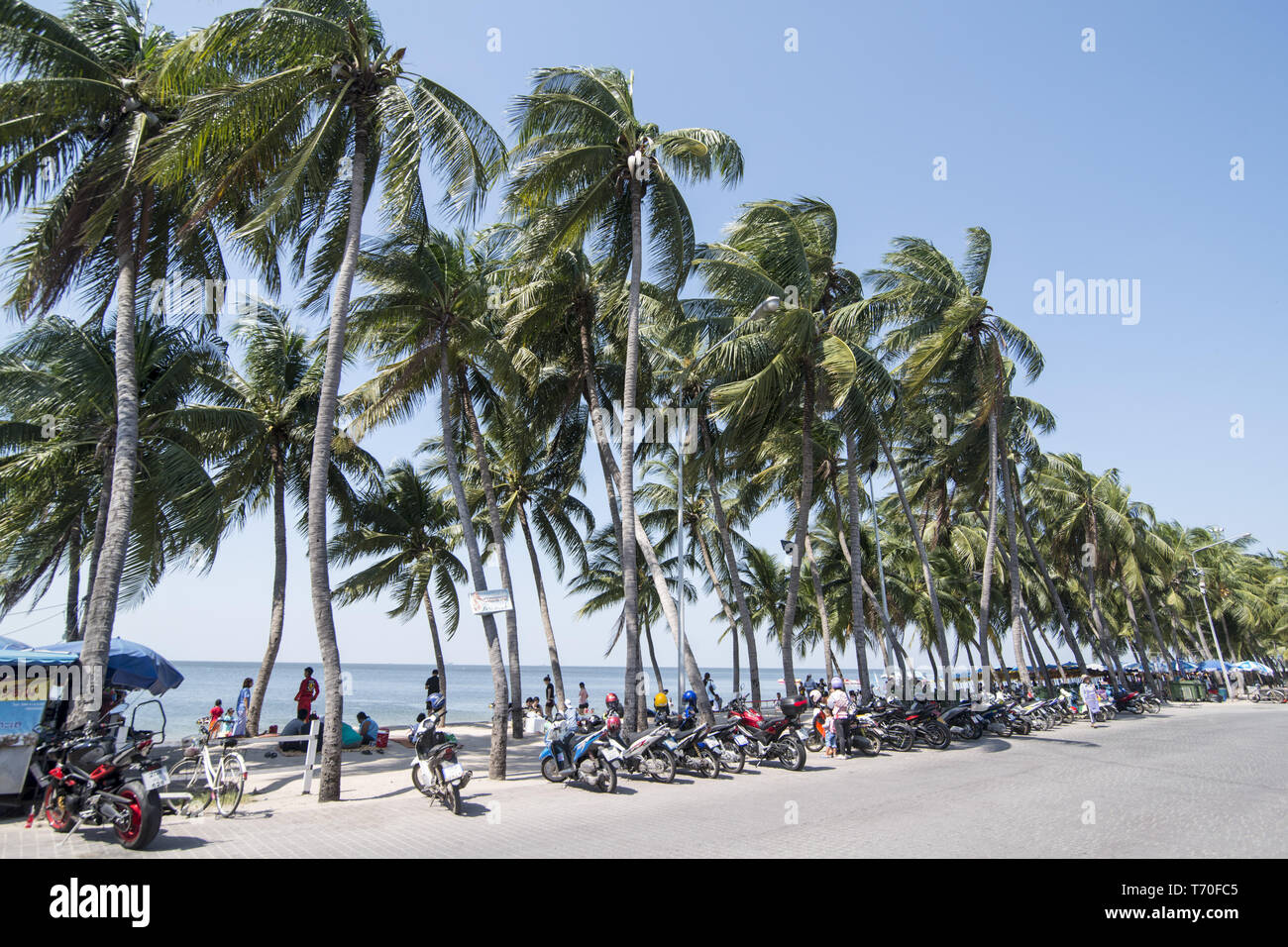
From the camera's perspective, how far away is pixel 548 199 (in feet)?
55.0

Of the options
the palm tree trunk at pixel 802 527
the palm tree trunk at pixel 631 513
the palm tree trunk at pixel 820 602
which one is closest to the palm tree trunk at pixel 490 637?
the palm tree trunk at pixel 631 513

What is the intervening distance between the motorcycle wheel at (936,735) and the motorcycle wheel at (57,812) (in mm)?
15917

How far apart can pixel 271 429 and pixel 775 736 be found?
15763 mm

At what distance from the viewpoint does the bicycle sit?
9.63 m

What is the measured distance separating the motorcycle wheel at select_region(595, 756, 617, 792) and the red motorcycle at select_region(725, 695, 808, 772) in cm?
357

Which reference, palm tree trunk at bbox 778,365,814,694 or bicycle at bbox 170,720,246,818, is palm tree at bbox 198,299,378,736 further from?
palm tree trunk at bbox 778,365,814,694

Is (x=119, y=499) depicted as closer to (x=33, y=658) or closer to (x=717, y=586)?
(x=33, y=658)

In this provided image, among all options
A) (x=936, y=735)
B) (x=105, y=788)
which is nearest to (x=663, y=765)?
(x=105, y=788)

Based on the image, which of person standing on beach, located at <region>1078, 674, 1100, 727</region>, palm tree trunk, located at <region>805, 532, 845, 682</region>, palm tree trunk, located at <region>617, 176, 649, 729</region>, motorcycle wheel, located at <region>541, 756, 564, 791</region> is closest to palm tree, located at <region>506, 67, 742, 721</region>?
palm tree trunk, located at <region>617, 176, 649, 729</region>

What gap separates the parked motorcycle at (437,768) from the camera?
10.0 metres

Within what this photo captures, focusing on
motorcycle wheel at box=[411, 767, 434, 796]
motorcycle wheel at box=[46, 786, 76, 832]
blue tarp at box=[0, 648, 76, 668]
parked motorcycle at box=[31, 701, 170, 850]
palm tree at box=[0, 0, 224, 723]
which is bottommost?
motorcycle wheel at box=[411, 767, 434, 796]

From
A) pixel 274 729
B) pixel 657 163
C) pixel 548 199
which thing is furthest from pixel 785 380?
pixel 274 729

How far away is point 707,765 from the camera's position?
1347cm

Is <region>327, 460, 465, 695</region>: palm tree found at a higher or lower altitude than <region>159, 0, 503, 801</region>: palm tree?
lower
